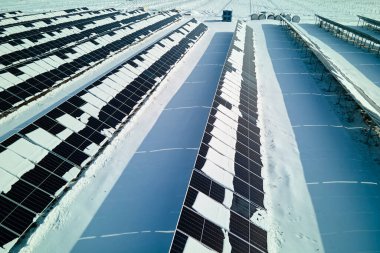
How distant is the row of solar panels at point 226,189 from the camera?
657 inches

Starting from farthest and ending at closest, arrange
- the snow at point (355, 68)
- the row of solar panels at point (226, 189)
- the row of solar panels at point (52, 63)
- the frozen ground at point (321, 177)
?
the snow at point (355, 68) < the row of solar panels at point (52, 63) < the frozen ground at point (321, 177) < the row of solar panels at point (226, 189)

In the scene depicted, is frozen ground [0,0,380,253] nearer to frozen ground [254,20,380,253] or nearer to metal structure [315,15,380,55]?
frozen ground [254,20,380,253]

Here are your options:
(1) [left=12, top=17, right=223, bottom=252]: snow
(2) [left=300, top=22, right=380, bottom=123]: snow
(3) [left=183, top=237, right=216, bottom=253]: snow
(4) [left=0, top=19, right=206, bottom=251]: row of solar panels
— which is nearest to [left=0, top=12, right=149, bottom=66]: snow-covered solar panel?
(4) [left=0, top=19, right=206, bottom=251]: row of solar panels

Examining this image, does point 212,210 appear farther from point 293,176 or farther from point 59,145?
point 59,145

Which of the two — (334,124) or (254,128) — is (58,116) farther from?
(334,124)

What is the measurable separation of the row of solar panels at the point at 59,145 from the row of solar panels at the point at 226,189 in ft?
26.0

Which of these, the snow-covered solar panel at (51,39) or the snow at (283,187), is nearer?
the snow at (283,187)

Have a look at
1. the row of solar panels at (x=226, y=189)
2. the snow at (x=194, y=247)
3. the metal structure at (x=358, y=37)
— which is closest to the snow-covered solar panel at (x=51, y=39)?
the row of solar panels at (x=226, y=189)

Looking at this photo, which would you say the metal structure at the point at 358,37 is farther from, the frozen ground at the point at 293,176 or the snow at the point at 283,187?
the snow at the point at 283,187

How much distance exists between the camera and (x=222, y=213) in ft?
60.6

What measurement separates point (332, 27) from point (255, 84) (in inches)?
2272

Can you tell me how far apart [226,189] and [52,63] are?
3032cm

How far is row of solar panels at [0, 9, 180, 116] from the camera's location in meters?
32.3

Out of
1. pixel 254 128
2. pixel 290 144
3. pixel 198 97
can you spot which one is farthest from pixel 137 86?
pixel 290 144
